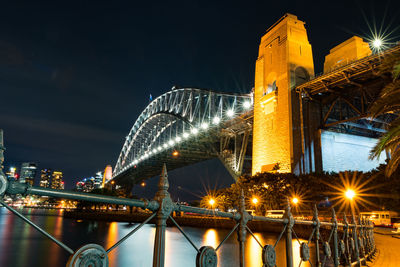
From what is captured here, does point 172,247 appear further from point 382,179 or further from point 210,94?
point 210,94

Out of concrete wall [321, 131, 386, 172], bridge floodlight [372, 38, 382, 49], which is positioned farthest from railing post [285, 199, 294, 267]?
bridge floodlight [372, 38, 382, 49]

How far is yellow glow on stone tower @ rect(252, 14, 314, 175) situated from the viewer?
26797 mm

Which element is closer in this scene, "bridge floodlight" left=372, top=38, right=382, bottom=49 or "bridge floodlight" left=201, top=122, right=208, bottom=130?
"bridge floodlight" left=372, top=38, right=382, bottom=49

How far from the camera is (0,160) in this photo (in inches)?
58.4

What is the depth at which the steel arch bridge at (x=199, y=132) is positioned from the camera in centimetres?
4300

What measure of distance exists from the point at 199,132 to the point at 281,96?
21.4 metres

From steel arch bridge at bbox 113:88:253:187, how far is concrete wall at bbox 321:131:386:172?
11.8 meters

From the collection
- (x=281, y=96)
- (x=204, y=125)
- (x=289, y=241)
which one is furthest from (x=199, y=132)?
(x=289, y=241)

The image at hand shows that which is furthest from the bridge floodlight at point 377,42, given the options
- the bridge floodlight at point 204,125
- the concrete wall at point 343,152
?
the bridge floodlight at point 204,125

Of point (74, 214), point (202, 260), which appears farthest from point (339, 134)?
point (74, 214)

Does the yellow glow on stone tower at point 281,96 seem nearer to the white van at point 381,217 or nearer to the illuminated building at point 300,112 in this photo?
the illuminated building at point 300,112

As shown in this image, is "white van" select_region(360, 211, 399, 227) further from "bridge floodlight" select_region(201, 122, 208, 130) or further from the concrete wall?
"bridge floodlight" select_region(201, 122, 208, 130)

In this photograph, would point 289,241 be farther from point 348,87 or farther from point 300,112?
point 348,87

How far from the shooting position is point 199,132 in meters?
48.2
